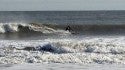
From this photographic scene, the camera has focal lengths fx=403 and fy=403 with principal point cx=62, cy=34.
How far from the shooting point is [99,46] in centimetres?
2203

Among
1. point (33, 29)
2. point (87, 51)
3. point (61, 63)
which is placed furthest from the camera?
point (33, 29)

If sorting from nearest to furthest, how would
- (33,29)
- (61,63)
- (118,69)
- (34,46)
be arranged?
(118,69), (61,63), (34,46), (33,29)

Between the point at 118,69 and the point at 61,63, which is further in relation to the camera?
the point at 61,63

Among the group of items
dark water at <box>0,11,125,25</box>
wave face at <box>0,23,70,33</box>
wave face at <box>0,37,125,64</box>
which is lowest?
wave face at <box>0,37,125,64</box>

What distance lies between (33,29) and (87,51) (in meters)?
Answer: 23.8

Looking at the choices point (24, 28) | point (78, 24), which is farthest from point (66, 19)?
point (24, 28)

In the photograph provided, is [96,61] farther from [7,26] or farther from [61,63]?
[7,26]

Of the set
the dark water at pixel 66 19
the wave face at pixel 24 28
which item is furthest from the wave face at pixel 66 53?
the dark water at pixel 66 19

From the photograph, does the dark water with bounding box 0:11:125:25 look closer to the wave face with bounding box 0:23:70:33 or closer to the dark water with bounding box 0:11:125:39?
the dark water with bounding box 0:11:125:39

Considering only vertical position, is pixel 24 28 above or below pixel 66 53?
above

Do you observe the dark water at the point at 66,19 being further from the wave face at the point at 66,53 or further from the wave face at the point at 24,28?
the wave face at the point at 66,53

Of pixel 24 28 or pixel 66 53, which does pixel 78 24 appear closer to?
pixel 24 28

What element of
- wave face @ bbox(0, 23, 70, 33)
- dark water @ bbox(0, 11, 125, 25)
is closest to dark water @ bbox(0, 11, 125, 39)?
dark water @ bbox(0, 11, 125, 25)

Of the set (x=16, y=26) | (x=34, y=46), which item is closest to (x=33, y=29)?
(x=16, y=26)
